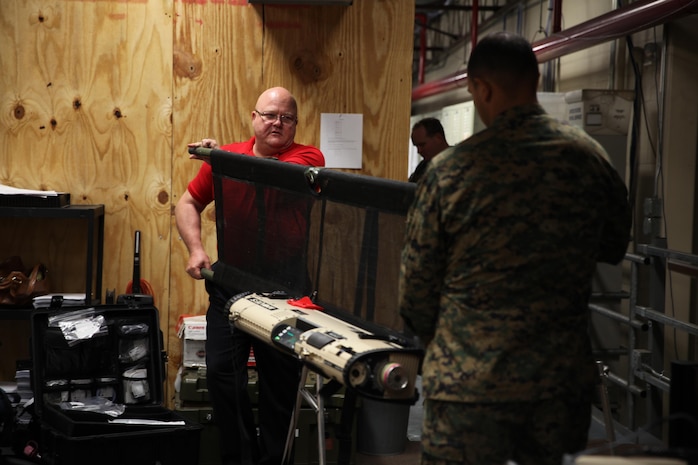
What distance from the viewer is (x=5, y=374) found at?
418 cm

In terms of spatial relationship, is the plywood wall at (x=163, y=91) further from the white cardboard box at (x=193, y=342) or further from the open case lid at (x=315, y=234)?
the open case lid at (x=315, y=234)

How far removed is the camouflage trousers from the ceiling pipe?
2.69 metres

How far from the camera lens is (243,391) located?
3422 mm

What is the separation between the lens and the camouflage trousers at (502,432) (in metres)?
1.93

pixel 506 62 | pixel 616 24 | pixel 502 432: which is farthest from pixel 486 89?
pixel 616 24

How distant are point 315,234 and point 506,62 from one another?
87cm

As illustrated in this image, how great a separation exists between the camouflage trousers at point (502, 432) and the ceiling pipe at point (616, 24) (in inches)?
106

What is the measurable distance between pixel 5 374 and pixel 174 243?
1.01 meters

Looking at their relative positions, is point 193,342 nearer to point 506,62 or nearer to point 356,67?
point 356,67

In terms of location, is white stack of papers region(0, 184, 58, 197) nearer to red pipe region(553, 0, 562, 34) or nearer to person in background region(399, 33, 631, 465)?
person in background region(399, 33, 631, 465)

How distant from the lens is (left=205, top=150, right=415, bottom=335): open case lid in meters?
2.33

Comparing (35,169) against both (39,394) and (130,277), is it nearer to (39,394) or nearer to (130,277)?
(130,277)

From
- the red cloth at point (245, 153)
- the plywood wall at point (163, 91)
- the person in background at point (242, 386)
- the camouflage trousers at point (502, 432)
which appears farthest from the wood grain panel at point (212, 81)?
the camouflage trousers at point (502, 432)

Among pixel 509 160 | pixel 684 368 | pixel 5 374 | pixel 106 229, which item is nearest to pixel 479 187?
pixel 509 160
